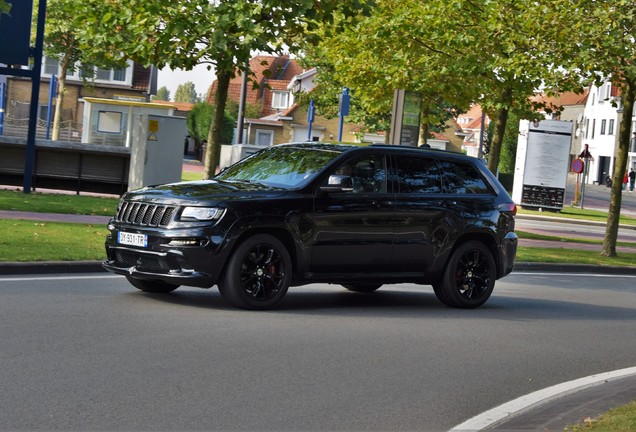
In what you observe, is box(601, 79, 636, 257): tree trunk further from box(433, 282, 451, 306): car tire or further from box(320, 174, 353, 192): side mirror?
box(320, 174, 353, 192): side mirror

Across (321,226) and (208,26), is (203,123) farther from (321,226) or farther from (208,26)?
(321,226)

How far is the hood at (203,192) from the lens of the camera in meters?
11.3

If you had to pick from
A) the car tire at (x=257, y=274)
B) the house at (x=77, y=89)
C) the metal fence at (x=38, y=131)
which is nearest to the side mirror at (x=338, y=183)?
the car tire at (x=257, y=274)

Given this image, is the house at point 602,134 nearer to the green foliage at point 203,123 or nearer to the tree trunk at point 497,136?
the green foliage at point 203,123

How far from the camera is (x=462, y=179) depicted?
44.9 feet

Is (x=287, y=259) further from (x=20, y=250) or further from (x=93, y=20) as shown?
(x=93, y=20)

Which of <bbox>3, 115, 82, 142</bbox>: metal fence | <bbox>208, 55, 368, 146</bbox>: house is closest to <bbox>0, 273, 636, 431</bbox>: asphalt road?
<bbox>3, 115, 82, 142</bbox>: metal fence

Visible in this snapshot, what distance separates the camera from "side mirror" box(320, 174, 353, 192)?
38.7 ft

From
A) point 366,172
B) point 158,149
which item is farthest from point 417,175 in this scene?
point 158,149

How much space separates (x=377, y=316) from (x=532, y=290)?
505cm

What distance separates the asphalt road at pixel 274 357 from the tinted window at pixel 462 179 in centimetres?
137

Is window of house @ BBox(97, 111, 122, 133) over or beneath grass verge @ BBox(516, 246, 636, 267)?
over

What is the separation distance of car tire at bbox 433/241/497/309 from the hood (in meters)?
2.53

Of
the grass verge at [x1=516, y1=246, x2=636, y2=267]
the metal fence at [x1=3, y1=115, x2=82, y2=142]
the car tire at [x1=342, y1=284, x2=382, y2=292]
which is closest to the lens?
the car tire at [x1=342, y1=284, x2=382, y2=292]
